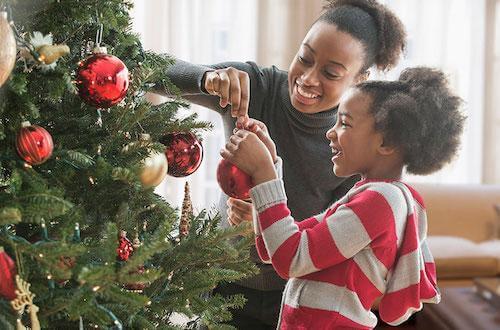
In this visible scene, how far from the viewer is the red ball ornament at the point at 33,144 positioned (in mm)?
789

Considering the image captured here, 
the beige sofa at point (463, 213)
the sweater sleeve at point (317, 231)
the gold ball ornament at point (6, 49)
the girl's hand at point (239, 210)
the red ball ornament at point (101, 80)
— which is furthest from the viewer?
the beige sofa at point (463, 213)

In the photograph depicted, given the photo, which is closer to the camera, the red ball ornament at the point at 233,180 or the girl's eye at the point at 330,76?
the red ball ornament at the point at 233,180

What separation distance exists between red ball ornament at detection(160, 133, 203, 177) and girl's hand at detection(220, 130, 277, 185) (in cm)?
6

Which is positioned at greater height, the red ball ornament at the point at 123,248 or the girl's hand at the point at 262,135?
the girl's hand at the point at 262,135

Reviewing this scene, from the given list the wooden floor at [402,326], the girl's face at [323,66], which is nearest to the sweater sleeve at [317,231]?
the girl's face at [323,66]

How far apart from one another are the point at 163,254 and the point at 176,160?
0.49 ft

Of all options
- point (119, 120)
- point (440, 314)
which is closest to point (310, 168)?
point (119, 120)

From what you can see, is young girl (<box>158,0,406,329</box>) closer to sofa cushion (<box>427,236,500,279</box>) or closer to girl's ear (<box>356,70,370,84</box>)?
girl's ear (<box>356,70,370,84</box>)

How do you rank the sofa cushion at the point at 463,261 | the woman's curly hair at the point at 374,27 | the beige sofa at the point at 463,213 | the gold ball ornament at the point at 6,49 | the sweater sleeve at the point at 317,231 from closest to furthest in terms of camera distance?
the gold ball ornament at the point at 6,49 < the sweater sleeve at the point at 317,231 < the woman's curly hair at the point at 374,27 < the sofa cushion at the point at 463,261 < the beige sofa at the point at 463,213

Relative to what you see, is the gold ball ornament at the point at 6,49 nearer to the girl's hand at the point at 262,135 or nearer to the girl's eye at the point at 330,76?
the girl's hand at the point at 262,135

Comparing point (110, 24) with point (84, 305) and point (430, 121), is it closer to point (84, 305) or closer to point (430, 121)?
point (84, 305)

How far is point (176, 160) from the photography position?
3.43 feet

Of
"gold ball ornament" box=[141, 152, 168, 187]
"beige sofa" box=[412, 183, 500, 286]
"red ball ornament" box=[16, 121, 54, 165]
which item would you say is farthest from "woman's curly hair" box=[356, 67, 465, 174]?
"beige sofa" box=[412, 183, 500, 286]

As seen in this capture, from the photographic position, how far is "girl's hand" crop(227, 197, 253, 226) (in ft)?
3.95
